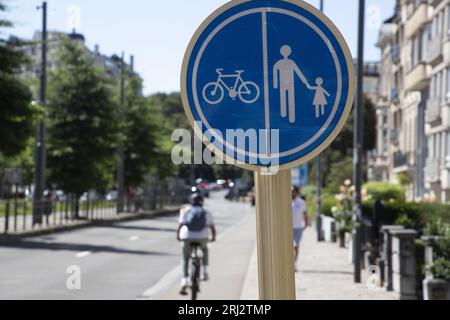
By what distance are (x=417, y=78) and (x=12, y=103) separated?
71.8 feet

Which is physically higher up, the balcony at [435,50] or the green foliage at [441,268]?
the balcony at [435,50]

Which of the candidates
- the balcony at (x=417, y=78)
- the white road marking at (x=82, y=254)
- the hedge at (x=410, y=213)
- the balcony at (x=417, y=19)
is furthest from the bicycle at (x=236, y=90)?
the balcony at (x=417, y=19)

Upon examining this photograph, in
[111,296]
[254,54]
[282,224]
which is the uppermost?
[254,54]

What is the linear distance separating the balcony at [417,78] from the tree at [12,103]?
20467 millimetres

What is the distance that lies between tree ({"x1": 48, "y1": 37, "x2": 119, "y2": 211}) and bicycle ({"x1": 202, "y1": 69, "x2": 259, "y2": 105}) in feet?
119

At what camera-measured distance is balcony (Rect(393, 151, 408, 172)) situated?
48406 millimetres

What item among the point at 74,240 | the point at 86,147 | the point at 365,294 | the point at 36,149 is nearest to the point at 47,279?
the point at 365,294

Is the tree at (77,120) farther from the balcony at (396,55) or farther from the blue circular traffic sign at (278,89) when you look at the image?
the blue circular traffic sign at (278,89)

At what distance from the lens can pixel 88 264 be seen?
19.2 metres

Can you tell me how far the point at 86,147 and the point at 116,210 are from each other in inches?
486

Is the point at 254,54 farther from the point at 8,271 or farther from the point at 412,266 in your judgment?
the point at 8,271

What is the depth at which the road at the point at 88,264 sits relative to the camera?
45.4 feet

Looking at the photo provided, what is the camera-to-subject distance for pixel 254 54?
3.18 metres

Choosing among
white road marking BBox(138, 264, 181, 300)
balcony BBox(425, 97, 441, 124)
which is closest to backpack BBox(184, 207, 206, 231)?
white road marking BBox(138, 264, 181, 300)
